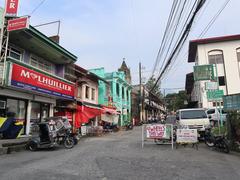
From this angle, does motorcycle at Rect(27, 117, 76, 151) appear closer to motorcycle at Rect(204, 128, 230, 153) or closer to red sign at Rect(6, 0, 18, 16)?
red sign at Rect(6, 0, 18, 16)

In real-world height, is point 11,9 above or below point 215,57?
below

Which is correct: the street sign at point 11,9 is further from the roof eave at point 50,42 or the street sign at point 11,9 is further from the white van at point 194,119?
the white van at point 194,119

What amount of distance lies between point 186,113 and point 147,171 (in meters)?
9.68

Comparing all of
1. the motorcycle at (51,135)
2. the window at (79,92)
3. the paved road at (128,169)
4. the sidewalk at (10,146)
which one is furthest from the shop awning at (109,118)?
the paved road at (128,169)

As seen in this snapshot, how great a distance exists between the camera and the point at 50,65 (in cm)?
1738

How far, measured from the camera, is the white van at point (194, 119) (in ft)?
45.9

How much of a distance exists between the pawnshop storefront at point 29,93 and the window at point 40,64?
191cm

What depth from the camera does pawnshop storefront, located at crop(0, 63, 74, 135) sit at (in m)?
11.7

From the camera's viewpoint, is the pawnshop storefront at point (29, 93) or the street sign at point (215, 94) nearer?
the pawnshop storefront at point (29, 93)

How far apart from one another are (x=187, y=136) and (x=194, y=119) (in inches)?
157

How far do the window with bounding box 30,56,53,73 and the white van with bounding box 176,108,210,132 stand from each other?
11.1m

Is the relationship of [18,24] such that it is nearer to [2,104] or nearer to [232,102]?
[2,104]

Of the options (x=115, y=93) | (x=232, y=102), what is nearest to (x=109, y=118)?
(x=115, y=93)

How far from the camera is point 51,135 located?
11.2 meters
